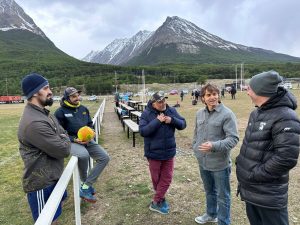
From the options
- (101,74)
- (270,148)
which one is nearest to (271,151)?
(270,148)

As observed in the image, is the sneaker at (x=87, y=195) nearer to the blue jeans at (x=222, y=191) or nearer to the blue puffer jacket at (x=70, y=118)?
the blue puffer jacket at (x=70, y=118)

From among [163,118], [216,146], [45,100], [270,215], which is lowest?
[270,215]

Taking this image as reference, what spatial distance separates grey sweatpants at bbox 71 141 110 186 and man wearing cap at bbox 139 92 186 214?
31.8 inches

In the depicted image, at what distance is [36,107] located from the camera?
3252 mm

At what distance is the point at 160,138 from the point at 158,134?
0.21 ft

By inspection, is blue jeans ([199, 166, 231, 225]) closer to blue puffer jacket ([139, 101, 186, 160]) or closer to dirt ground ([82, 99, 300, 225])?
dirt ground ([82, 99, 300, 225])

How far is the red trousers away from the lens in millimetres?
4926

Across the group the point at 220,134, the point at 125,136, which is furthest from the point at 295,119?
the point at 125,136

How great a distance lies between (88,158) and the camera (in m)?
5.04

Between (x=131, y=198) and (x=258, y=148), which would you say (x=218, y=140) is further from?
(x=131, y=198)

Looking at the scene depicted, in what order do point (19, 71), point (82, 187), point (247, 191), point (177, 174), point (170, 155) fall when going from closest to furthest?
point (247, 191)
point (170, 155)
point (82, 187)
point (177, 174)
point (19, 71)

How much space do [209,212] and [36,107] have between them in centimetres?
270

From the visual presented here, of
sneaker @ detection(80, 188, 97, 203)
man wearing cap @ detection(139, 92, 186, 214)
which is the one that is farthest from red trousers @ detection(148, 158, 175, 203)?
sneaker @ detection(80, 188, 97, 203)

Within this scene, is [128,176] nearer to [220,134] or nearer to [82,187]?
Result: [82,187]
